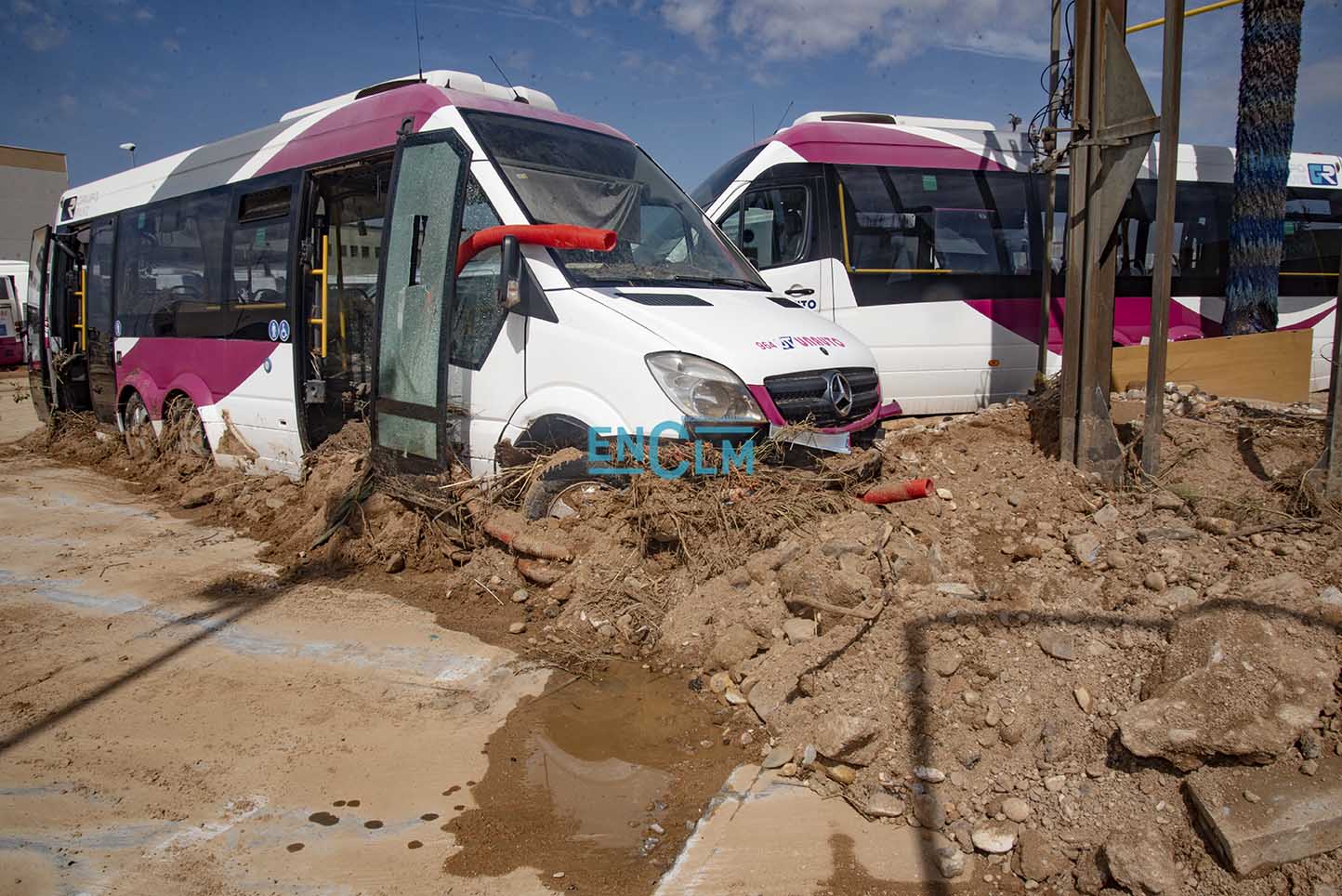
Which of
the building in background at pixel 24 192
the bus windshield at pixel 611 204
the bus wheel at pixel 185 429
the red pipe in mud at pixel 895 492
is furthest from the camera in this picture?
the building in background at pixel 24 192

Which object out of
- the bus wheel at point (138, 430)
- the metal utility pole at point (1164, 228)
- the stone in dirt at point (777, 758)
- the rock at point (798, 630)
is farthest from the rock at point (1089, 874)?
the bus wheel at point (138, 430)

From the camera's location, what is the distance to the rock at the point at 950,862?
9.15 ft

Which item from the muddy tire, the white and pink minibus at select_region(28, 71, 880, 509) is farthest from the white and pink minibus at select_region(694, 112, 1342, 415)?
the muddy tire

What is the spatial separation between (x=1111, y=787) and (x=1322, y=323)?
1062cm

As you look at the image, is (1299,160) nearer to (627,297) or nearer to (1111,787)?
(627,297)

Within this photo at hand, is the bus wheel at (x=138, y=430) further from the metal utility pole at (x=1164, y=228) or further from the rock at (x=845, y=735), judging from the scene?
the metal utility pole at (x=1164, y=228)

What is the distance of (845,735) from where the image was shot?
10.7 ft

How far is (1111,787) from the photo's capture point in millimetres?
2951

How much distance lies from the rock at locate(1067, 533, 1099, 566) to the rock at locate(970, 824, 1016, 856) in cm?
181

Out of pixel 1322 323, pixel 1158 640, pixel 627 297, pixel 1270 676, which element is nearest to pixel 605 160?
pixel 627 297

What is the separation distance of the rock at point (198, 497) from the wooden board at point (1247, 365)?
26.1ft

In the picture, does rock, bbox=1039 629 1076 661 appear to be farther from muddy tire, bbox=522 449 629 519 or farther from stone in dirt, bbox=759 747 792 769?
muddy tire, bbox=522 449 629 519

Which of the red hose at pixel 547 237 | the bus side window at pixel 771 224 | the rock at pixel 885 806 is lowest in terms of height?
the rock at pixel 885 806

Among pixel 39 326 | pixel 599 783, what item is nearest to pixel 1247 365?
pixel 599 783
